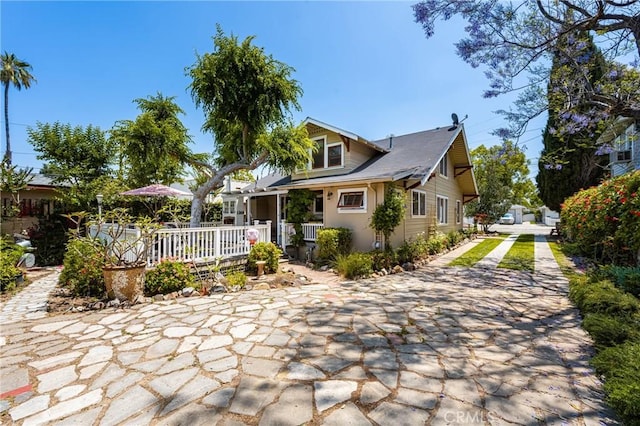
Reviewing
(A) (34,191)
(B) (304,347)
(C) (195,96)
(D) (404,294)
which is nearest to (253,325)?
(B) (304,347)

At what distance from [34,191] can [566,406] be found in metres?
21.5

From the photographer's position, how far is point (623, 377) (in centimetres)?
269

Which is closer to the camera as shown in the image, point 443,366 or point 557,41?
point 443,366

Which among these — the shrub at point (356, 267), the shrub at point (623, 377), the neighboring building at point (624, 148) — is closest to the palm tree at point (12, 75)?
the shrub at point (356, 267)

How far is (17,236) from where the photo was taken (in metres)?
12.0

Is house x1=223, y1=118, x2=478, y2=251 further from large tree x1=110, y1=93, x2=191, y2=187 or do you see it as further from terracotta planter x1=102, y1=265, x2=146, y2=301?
terracotta planter x1=102, y1=265, x2=146, y2=301

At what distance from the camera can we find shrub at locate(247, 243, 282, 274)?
8.62 meters

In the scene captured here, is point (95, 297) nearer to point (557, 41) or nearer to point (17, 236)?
point (17, 236)

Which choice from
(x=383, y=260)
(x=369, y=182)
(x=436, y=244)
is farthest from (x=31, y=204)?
(x=436, y=244)

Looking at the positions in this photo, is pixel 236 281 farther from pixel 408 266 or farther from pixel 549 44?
pixel 549 44

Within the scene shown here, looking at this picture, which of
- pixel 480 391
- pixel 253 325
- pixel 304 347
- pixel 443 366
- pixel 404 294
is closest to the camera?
pixel 480 391

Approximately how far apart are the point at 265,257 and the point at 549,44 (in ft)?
30.8

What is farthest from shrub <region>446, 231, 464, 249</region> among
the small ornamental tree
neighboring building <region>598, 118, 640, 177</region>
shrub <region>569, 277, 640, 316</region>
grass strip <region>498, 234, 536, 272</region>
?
shrub <region>569, 277, 640, 316</region>

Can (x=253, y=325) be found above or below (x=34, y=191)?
below
